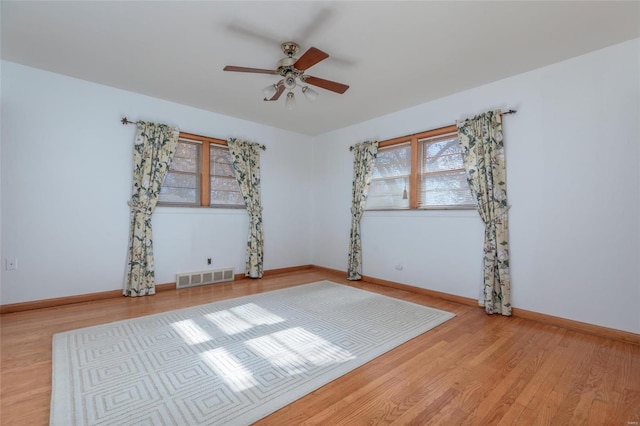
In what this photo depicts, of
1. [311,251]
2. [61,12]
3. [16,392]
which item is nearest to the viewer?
[16,392]

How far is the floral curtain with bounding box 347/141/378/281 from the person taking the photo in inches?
185

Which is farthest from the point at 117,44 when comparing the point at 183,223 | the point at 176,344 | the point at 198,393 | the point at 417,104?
the point at 417,104

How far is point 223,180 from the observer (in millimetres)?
4688

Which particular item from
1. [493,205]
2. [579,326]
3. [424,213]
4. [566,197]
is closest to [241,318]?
[424,213]

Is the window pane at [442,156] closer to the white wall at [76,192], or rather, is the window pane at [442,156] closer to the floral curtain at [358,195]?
the floral curtain at [358,195]

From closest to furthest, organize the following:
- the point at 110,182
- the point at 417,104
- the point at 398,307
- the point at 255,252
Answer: the point at 398,307 < the point at 110,182 < the point at 417,104 < the point at 255,252

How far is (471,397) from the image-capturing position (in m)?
1.72

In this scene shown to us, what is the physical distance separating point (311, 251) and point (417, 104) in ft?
11.2

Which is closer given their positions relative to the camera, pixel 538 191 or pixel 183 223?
pixel 538 191

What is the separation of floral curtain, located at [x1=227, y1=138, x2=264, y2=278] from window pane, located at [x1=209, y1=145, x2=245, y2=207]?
105 mm

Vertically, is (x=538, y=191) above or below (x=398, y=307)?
above

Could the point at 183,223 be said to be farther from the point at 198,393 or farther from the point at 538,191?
the point at 538,191

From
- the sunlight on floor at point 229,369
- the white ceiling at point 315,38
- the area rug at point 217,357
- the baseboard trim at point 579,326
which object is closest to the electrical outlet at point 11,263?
the area rug at point 217,357

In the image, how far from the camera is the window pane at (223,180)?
457 centimetres
